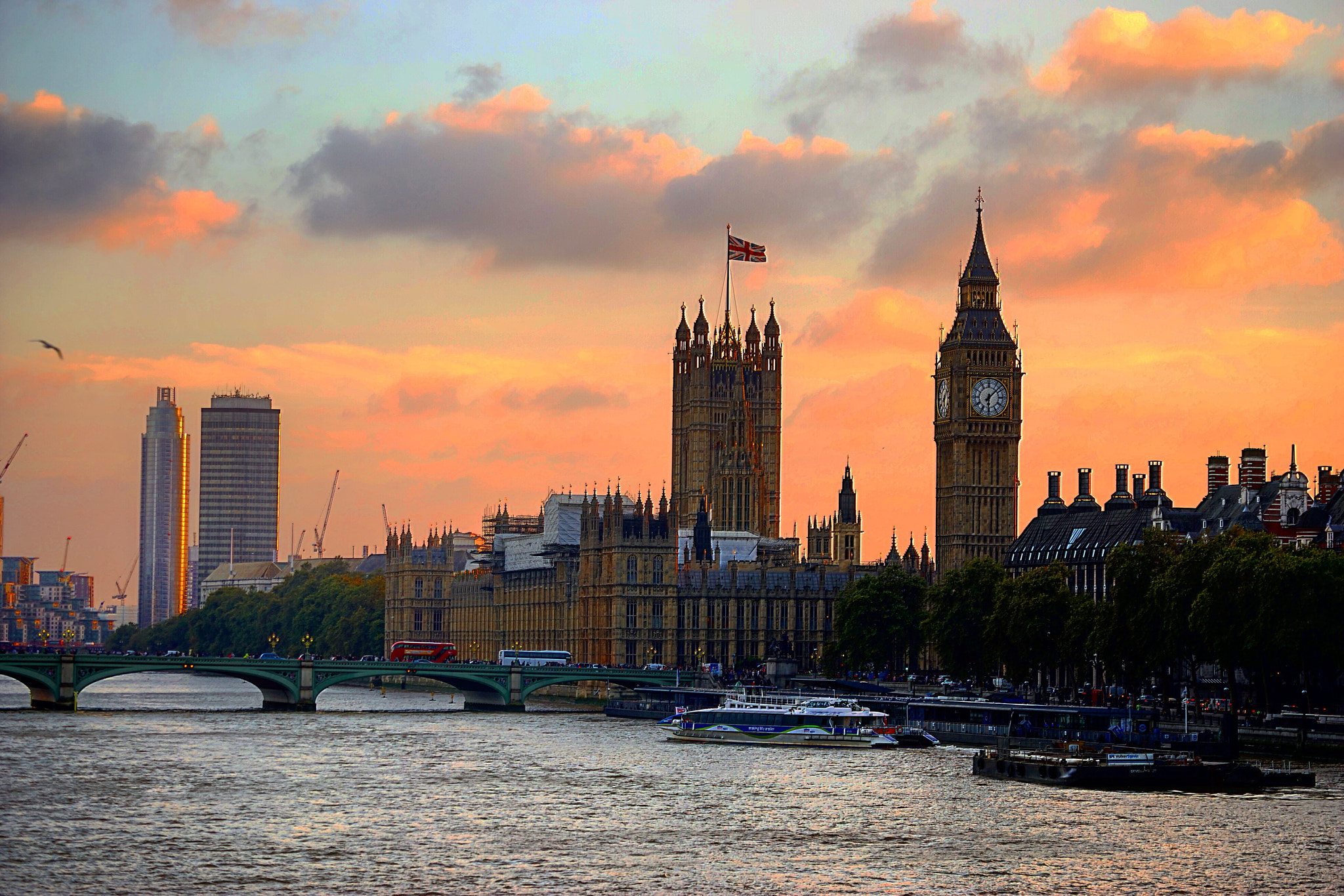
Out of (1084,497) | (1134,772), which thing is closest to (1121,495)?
(1084,497)

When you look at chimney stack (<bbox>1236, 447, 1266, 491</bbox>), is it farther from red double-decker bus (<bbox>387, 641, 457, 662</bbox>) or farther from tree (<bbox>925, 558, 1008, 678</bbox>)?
red double-decker bus (<bbox>387, 641, 457, 662</bbox>)

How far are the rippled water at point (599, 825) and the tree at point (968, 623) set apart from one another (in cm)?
2867

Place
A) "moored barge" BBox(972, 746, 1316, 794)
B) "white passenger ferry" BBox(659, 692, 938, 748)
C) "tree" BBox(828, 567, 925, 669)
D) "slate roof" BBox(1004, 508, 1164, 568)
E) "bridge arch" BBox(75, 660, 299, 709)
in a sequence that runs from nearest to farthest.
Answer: "moored barge" BBox(972, 746, 1316, 794) → "white passenger ferry" BBox(659, 692, 938, 748) → "bridge arch" BBox(75, 660, 299, 709) → "slate roof" BBox(1004, 508, 1164, 568) → "tree" BBox(828, 567, 925, 669)

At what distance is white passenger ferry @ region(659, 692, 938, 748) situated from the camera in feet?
381

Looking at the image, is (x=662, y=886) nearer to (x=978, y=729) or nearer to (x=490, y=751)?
(x=490, y=751)

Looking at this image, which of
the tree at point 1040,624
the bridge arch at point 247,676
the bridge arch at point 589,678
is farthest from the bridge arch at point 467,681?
the tree at point 1040,624

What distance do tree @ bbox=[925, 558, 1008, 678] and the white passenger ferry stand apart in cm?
1660

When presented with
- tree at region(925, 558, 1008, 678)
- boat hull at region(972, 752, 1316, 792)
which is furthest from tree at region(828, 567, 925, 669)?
boat hull at region(972, 752, 1316, 792)

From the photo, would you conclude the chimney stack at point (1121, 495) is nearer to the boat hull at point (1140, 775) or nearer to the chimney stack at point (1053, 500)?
the chimney stack at point (1053, 500)

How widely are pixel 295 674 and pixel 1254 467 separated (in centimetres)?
5981

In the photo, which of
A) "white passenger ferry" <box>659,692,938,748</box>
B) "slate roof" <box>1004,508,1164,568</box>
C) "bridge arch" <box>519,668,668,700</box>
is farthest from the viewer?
"slate roof" <box>1004,508,1164,568</box>

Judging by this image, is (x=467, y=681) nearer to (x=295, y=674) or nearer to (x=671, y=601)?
(x=295, y=674)

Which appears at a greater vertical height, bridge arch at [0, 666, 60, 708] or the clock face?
the clock face

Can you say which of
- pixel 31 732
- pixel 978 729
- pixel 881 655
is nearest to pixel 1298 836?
pixel 978 729
